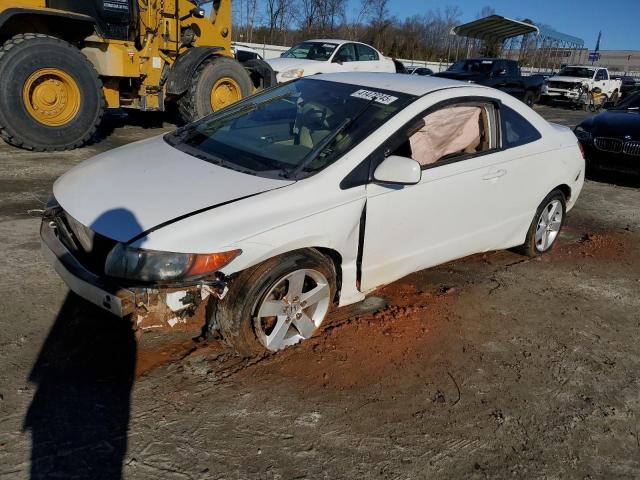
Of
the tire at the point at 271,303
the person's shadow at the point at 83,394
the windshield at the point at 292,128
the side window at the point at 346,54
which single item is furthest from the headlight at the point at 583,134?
the person's shadow at the point at 83,394

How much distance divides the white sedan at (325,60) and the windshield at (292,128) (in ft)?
28.4

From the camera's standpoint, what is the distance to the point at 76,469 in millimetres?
2252

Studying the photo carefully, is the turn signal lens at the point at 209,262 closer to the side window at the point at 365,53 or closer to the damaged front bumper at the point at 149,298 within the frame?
the damaged front bumper at the point at 149,298

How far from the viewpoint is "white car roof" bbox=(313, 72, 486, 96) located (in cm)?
374

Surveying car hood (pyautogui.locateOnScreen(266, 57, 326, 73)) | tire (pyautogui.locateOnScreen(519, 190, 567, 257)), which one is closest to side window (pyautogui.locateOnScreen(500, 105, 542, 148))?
tire (pyautogui.locateOnScreen(519, 190, 567, 257))

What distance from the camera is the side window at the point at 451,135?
3.57 meters

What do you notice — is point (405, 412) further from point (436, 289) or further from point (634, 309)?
point (634, 309)

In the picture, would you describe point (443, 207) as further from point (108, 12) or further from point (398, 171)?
point (108, 12)

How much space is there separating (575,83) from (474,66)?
634cm

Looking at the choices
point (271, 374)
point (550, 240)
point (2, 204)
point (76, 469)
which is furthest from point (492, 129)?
point (2, 204)

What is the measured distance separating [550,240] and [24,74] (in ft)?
21.4

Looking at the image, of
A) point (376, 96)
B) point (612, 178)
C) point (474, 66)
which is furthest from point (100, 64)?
point (474, 66)

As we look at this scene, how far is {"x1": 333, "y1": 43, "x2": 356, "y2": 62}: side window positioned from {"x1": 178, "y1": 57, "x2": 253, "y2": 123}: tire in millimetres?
4739

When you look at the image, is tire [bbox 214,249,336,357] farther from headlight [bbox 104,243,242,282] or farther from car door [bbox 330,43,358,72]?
car door [bbox 330,43,358,72]
